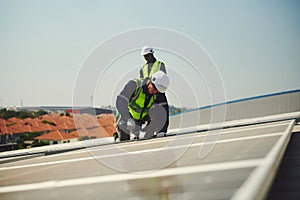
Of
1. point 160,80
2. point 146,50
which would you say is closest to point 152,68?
point 160,80

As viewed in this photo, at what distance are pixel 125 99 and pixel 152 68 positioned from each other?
725mm

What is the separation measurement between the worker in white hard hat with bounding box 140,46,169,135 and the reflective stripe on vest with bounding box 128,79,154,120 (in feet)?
0.66

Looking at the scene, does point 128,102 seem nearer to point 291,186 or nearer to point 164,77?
point 164,77

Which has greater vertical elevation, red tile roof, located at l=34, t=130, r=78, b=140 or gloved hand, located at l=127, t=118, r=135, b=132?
gloved hand, located at l=127, t=118, r=135, b=132

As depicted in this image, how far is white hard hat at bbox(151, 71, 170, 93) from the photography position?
5964mm

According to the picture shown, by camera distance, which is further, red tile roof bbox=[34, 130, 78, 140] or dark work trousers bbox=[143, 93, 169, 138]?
red tile roof bbox=[34, 130, 78, 140]

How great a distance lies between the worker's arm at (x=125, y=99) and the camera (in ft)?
19.7

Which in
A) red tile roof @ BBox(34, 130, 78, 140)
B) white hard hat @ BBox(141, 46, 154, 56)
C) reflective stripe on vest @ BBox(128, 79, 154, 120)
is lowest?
red tile roof @ BBox(34, 130, 78, 140)

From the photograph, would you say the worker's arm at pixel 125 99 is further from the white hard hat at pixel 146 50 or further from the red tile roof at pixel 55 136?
the red tile roof at pixel 55 136

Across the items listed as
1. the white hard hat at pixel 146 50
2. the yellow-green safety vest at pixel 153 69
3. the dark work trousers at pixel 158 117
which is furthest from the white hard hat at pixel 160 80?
the white hard hat at pixel 146 50

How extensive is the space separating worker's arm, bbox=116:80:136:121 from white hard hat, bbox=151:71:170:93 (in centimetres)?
36

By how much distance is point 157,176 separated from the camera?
90.5 inches

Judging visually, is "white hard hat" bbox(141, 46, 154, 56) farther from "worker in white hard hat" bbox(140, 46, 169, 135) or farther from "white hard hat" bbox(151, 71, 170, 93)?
"white hard hat" bbox(151, 71, 170, 93)

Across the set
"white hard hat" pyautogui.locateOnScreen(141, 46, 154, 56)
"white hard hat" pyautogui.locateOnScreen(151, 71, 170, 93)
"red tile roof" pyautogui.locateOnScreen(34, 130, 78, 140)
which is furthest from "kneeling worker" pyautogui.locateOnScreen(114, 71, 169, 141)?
"red tile roof" pyautogui.locateOnScreen(34, 130, 78, 140)
